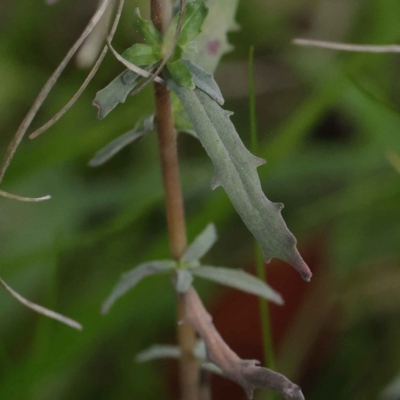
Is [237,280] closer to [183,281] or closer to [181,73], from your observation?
[183,281]

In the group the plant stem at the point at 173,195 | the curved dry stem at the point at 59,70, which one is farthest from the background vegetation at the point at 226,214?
the curved dry stem at the point at 59,70

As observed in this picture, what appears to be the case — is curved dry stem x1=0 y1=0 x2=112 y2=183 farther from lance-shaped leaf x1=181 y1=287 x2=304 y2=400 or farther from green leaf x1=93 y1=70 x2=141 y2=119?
lance-shaped leaf x1=181 y1=287 x2=304 y2=400

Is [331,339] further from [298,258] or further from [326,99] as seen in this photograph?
[298,258]

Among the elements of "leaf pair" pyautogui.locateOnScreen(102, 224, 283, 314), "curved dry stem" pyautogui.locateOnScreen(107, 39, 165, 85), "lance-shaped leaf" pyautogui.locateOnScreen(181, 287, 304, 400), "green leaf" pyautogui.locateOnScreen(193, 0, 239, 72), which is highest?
"curved dry stem" pyautogui.locateOnScreen(107, 39, 165, 85)

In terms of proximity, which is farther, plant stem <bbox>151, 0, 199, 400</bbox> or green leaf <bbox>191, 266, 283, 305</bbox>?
green leaf <bbox>191, 266, 283, 305</bbox>

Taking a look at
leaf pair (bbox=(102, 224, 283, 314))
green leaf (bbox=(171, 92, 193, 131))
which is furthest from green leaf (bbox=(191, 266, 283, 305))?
green leaf (bbox=(171, 92, 193, 131))

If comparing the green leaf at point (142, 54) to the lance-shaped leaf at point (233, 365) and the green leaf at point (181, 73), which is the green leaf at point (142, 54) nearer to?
the green leaf at point (181, 73)

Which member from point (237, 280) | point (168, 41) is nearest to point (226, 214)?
point (237, 280)
